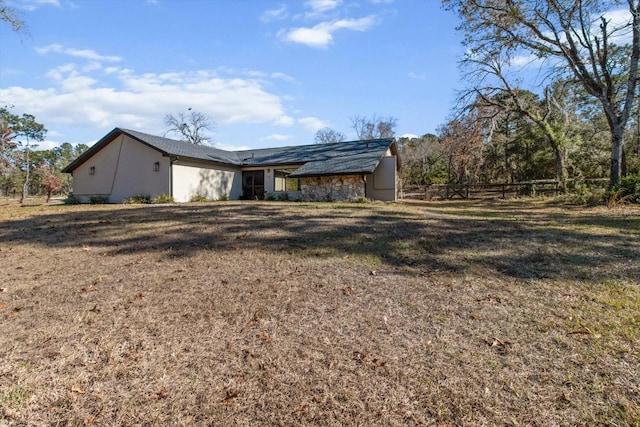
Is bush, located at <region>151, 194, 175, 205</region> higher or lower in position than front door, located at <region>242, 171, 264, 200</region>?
lower

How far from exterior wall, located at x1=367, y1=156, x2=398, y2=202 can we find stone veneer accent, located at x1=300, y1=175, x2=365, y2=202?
2.34 meters

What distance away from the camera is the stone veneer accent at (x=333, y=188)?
57.8 ft

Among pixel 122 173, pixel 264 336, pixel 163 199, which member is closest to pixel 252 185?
pixel 163 199

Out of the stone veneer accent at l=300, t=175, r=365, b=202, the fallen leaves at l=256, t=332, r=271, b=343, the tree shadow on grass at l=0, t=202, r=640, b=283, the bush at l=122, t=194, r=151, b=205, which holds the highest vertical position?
the stone veneer accent at l=300, t=175, r=365, b=202

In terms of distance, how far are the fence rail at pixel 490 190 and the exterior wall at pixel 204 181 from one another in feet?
41.6

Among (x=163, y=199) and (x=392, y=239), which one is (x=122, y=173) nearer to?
(x=163, y=199)

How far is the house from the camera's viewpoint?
1772 centimetres

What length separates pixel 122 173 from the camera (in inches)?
736

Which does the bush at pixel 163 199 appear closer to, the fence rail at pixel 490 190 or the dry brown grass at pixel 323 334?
the dry brown grass at pixel 323 334

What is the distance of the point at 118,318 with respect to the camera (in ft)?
12.0

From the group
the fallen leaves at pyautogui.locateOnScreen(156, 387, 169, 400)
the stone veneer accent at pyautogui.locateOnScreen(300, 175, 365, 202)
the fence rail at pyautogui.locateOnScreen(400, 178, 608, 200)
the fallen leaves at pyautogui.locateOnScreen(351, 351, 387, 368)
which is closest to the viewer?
the fallen leaves at pyautogui.locateOnScreen(156, 387, 169, 400)

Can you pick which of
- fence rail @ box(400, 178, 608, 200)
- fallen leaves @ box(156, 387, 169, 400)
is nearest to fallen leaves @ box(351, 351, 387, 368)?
fallen leaves @ box(156, 387, 169, 400)

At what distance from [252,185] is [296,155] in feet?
11.1

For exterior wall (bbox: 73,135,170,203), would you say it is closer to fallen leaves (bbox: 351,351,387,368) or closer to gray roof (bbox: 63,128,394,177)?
gray roof (bbox: 63,128,394,177)
